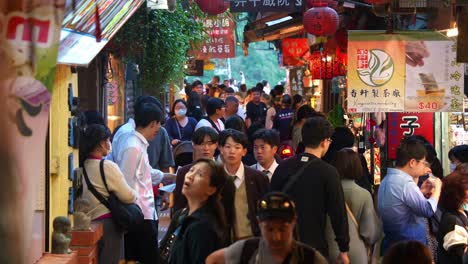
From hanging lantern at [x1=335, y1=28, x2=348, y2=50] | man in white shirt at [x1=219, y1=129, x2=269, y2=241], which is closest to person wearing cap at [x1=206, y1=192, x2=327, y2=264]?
man in white shirt at [x1=219, y1=129, x2=269, y2=241]

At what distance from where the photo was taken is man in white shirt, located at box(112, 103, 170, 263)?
991 centimetres

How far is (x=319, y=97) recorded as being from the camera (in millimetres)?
29234

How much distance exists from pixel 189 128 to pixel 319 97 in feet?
41.1

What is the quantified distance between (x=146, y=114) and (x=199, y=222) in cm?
419

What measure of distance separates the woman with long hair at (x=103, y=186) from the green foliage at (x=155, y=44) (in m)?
5.39

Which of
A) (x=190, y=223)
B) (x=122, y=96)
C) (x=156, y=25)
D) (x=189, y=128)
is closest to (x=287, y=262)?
(x=190, y=223)

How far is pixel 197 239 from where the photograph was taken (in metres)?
5.80

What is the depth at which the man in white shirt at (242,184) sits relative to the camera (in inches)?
318

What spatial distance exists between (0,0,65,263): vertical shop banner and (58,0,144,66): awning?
3.52 meters

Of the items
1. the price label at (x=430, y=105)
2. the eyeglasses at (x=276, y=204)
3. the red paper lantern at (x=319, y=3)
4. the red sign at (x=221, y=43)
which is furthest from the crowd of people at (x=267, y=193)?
the red sign at (x=221, y=43)

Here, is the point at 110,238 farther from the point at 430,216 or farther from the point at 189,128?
the point at 189,128

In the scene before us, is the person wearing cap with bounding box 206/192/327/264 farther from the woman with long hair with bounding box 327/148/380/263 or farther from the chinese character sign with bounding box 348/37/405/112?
the chinese character sign with bounding box 348/37/405/112

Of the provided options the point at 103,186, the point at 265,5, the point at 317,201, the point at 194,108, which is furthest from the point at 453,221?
the point at 194,108

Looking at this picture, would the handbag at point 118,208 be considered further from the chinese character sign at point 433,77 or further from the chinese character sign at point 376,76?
the chinese character sign at point 433,77
